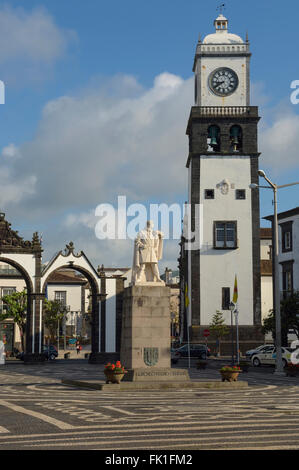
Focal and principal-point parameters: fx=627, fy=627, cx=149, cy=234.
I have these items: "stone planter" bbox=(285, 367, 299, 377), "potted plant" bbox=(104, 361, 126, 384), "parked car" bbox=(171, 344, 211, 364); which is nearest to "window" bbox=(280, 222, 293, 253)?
"parked car" bbox=(171, 344, 211, 364)

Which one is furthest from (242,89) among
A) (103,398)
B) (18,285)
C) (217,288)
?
(103,398)

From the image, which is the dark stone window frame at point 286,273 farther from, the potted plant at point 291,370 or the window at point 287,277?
the potted plant at point 291,370

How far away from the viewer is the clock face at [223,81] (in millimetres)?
64625

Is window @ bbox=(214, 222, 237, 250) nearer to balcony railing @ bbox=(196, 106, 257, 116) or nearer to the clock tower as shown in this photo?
the clock tower

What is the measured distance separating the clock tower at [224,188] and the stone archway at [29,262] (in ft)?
50.7

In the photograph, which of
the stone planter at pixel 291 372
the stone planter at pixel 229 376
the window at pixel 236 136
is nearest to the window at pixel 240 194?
the window at pixel 236 136

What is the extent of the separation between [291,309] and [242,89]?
929 inches

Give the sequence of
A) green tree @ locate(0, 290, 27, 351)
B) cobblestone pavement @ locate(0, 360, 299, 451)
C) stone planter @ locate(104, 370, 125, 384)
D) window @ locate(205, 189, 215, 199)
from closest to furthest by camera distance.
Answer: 1. cobblestone pavement @ locate(0, 360, 299, 451)
2. stone planter @ locate(104, 370, 125, 384)
3. window @ locate(205, 189, 215, 199)
4. green tree @ locate(0, 290, 27, 351)

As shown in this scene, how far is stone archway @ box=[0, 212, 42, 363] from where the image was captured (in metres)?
54.2

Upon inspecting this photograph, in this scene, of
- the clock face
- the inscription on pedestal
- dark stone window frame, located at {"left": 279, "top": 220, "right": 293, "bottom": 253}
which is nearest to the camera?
the inscription on pedestal

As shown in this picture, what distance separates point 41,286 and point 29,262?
2.37 metres

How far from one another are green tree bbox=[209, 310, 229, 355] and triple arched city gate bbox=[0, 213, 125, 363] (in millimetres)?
9674

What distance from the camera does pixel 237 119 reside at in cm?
6366

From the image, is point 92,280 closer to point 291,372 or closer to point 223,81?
point 223,81
